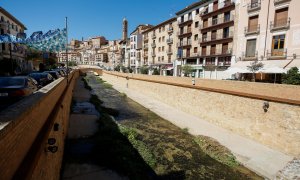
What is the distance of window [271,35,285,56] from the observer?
2156 centimetres

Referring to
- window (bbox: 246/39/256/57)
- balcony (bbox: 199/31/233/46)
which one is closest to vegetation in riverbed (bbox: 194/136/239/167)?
window (bbox: 246/39/256/57)

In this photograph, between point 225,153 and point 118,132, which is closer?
point 225,153

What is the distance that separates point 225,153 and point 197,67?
2731 cm

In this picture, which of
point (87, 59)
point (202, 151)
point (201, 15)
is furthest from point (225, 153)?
point (87, 59)

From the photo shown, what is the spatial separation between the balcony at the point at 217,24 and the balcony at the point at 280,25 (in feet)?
25.7

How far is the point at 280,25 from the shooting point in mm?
21625

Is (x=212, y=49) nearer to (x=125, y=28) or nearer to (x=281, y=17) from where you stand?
(x=281, y=17)

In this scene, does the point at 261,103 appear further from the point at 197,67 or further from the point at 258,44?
the point at 197,67

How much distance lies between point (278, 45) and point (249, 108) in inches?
532

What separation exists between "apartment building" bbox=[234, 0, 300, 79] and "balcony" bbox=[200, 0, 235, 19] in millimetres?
2771

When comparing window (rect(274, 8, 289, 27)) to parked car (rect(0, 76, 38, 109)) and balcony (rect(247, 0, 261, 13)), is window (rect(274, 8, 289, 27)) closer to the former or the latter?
balcony (rect(247, 0, 261, 13))

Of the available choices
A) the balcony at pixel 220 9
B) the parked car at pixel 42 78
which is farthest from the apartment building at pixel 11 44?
the balcony at pixel 220 9

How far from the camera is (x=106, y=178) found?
24.9 feet

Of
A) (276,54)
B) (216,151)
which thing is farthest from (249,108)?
(276,54)
